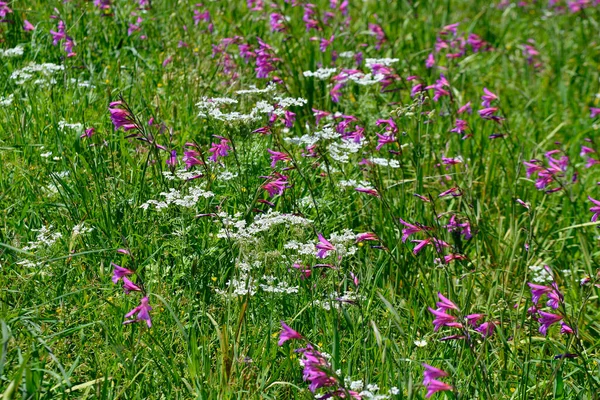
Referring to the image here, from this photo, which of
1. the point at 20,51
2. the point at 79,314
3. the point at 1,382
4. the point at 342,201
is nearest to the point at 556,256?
the point at 342,201

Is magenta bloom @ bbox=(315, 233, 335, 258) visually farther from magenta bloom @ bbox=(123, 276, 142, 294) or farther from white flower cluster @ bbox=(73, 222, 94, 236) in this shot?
white flower cluster @ bbox=(73, 222, 94, 236)

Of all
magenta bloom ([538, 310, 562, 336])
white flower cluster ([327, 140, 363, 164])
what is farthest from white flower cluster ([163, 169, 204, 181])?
magenta bloom ([538, 310, 562, 336])

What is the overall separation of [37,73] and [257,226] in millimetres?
1875

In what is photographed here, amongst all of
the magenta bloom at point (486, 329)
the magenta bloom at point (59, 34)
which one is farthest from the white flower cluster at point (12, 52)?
the magenta bloom at point (486, 329)

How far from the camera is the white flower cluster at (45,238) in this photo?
273 cm

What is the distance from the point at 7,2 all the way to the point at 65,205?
2.04 metres

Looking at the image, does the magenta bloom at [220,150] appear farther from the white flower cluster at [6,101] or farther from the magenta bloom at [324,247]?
the white flower cluster at [6,101]

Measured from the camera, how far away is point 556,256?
3.79m

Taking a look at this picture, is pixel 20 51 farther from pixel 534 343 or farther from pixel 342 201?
pixel 534 343

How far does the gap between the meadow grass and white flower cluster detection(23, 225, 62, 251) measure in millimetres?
16

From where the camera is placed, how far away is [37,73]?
13.0 ft

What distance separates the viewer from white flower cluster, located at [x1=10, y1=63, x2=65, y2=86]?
3627 millimetres

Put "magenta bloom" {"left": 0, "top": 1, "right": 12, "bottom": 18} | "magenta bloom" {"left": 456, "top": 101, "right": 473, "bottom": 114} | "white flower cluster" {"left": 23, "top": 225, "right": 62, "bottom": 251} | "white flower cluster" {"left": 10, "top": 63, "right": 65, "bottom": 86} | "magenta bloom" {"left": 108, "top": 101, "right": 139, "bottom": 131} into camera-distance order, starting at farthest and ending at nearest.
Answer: "magenta bloom" {"left": 0, "top": 1, "right": 12, "bottom": 18} → "magenta bloom" {"left": 456, "top": 101, "right": 473, "bottom": 114} → "white flower cluster" {"left": 10, "top": 63, "right": 65, "bottom": 86} → "magenta bloom" {"left": 108, "top": 101, "right": 139, "bottom": 131} → "white flower cluster" {"left": 23, "top": 225, "right": 62, "bottom": 251}

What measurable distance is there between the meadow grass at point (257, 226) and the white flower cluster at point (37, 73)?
0.03m
